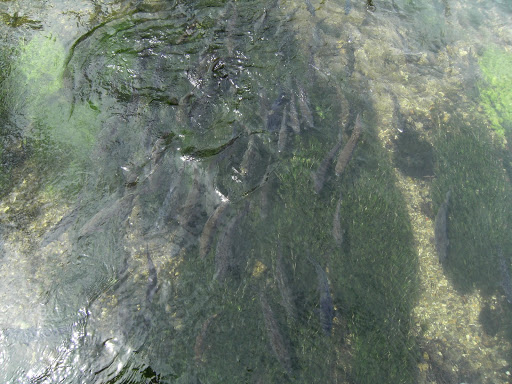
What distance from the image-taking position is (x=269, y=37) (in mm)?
5590

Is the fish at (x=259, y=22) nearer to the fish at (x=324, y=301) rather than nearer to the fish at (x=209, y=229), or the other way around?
the fish at (x=209, y=229)

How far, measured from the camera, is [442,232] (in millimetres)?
4172

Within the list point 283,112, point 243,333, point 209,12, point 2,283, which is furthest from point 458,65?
point 2,283

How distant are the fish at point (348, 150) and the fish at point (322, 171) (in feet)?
0.29

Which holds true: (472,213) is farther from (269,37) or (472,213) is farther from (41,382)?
(41,382)

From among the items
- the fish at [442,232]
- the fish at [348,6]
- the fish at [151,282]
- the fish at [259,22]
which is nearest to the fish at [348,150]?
the fish at [442,232]

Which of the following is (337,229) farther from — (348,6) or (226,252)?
(348,6)

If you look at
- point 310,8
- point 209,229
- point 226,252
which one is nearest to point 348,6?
point 310,8

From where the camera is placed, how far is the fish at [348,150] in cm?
439

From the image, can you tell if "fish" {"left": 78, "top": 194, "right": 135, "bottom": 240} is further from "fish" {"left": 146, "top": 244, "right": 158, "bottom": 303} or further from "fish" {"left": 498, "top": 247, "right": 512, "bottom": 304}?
"fish" {"left": 498, "top": 247, "right": 512, "bottom": 304}

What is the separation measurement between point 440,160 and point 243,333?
10.5ft

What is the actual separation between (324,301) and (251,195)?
1.33m

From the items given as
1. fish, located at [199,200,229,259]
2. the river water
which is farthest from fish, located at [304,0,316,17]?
fish, located at [199,200,229,259]

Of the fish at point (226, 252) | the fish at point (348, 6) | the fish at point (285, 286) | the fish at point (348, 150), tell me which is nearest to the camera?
the fish at point (285, 286)
